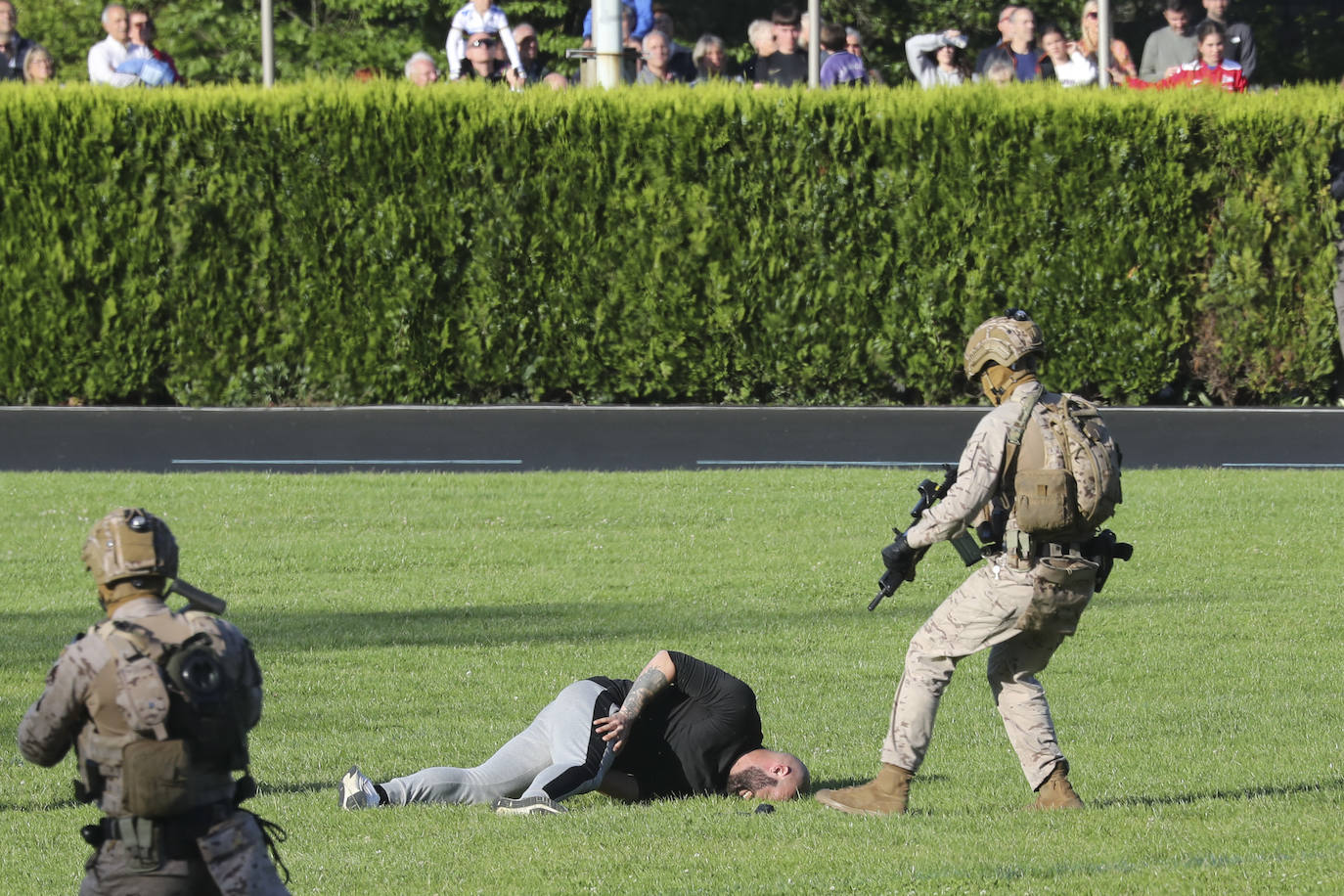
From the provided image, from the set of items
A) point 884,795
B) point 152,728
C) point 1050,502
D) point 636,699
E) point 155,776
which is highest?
point 1050,502

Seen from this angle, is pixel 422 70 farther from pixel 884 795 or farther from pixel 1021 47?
pixel 884 795

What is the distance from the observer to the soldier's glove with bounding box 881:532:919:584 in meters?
6.86

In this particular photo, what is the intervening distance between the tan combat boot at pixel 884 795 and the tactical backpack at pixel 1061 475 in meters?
1.03

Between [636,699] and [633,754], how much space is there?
31 centimetres

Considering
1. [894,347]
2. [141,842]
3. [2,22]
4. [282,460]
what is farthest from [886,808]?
[2,22]

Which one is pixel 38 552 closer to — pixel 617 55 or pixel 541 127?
pixel 541 127

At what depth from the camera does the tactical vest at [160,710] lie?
14.4 feet

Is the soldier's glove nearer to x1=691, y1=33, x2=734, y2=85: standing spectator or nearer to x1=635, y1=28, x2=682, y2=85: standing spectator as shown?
x1=691, y1=33, x2=734, y2=85: standing spectator

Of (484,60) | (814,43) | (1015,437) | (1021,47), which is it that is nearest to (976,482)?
(1015,437)

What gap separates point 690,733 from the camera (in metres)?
7.90

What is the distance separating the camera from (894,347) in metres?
20.1

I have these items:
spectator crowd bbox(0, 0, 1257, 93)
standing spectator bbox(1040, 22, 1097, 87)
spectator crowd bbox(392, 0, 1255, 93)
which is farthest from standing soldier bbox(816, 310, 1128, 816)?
standing spectator bbox(1040, 22, 1097, 87)

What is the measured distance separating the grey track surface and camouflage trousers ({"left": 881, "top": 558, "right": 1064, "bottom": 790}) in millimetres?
10205

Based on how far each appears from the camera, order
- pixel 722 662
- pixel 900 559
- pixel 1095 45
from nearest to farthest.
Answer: pixel 900 559, pixel 722 662, pixel 1095 45
